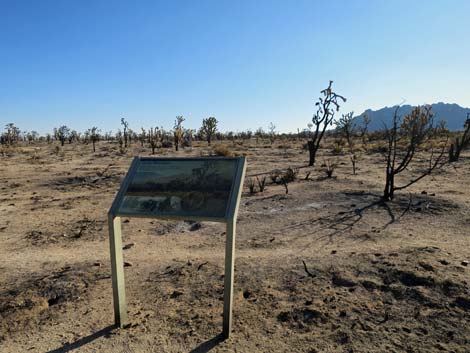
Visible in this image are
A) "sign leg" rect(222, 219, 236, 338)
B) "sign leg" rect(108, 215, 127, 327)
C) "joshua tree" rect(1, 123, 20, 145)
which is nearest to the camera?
"sign leg" rect(222, 219, 236, 338)

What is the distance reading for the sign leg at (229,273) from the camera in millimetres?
2627

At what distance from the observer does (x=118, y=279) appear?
3.00 metres

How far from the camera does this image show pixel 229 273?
274cm

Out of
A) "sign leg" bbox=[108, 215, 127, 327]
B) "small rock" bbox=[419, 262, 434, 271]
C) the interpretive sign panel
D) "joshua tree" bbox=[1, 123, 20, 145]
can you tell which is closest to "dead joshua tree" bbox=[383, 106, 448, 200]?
"small rock" bbox=[419, 262, 434, 271]

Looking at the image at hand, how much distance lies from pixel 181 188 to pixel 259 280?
1601mm

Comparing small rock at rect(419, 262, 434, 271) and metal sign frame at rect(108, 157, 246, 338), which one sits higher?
metal sign frame at rect(108, 157, 246, 338)

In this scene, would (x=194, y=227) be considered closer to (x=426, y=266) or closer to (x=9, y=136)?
(x=426, y=266)

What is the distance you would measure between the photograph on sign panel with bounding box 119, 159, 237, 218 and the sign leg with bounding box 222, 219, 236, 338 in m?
0.14

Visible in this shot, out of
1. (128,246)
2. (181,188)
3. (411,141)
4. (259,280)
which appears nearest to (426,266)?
(259,280)

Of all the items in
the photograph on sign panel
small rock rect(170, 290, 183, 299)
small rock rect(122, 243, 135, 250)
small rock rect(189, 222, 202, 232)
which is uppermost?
the photograph on sign panel

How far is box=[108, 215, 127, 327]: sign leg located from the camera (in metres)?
2.91

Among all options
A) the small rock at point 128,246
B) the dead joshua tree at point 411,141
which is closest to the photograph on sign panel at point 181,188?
the small rock at point 128,246

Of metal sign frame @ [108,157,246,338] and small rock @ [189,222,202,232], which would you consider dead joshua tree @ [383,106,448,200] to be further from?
metal sign frame @ [108,157,246,338]

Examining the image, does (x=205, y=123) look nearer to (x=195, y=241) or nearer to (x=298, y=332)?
(x=195, y=241)
